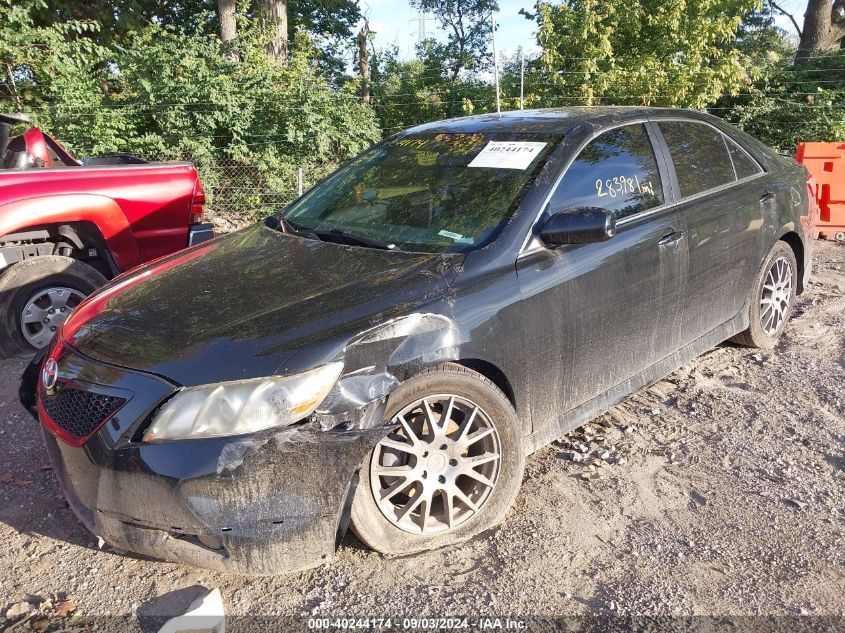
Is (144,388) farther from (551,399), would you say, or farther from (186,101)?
(186,101)

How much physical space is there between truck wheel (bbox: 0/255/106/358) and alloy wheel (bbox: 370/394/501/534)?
10.7 ft

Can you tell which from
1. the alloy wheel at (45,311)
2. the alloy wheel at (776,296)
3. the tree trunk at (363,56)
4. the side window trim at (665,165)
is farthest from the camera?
the tree trunk at (363,56)

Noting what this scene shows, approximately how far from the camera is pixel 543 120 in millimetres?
3814

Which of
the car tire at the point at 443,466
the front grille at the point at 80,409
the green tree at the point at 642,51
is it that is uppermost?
the green tree at the point at 642,51

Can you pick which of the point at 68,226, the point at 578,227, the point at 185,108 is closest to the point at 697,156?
the point at 578,227

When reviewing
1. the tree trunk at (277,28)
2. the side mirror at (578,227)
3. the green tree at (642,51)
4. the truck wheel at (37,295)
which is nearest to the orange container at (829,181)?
the green tree at (642,51)

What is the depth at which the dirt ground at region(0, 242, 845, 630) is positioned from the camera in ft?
8.50

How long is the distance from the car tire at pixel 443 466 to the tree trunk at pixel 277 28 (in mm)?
11852

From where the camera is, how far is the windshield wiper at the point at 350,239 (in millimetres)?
3264

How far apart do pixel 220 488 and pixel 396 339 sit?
0.81 meters

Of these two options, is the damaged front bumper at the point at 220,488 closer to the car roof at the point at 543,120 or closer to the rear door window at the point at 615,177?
the rear door window at the point at 615,177

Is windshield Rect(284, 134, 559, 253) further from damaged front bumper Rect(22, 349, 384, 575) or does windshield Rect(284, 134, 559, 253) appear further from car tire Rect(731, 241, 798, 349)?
car tire Rect(731, 241, 798, 349)

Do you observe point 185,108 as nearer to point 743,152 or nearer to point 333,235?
point 333,235

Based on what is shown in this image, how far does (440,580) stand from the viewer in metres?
2.71
